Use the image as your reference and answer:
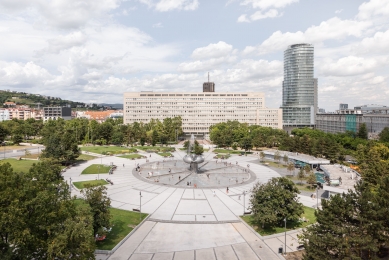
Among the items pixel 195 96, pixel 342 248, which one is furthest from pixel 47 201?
pixel 195 96

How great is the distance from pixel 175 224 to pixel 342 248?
57.9 feet

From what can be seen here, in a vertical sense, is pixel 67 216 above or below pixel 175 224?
above

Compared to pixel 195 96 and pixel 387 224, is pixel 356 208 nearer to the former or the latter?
pixel 387 224

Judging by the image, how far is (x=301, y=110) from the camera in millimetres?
161000

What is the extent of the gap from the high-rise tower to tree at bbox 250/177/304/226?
141 meters

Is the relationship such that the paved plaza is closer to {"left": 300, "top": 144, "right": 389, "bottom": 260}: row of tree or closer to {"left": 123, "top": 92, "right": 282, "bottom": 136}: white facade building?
{"left": 300, "top": 144, "right": 389, "bottom": 260}: row of tree

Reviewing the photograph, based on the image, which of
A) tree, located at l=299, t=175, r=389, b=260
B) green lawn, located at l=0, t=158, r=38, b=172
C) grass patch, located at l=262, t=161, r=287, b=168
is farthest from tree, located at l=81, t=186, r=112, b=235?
grass patch, located at l=262, t=161, r=287, b=168

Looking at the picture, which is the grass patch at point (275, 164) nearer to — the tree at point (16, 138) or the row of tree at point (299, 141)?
the row of tree at point (299, 141)

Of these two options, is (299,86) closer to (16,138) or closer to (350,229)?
(16,138)

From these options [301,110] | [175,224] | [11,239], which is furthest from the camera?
[301,110]

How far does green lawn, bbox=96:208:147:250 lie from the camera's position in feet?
83.6

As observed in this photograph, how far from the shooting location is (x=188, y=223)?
1225 inches

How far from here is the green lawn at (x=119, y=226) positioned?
2547 cm

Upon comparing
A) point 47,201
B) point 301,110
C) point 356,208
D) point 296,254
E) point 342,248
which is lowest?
point 296,254
